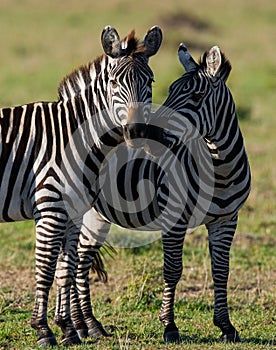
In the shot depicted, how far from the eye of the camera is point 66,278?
22.8 feet

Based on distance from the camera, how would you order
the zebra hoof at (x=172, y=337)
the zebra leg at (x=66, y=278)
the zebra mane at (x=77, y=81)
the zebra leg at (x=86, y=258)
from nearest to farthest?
1. the zebra mane at (x=77, y=81)
2. the zebra hoof at (x=172, y=337)
3. the zebra leg at (x=66, y=278)
4. the zebra leg at (x=86, y=258)

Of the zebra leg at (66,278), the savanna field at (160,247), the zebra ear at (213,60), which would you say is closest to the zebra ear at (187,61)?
the zebra ear at (213,60)

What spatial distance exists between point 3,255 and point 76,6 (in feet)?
107

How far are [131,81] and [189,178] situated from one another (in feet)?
3.91

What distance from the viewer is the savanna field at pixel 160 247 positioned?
23.7 ft

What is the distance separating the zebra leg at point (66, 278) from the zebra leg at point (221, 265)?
1.22m

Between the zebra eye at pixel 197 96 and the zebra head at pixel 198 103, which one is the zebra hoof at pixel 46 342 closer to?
the zebra head at pixel 198 103

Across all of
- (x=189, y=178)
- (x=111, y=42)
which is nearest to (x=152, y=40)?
(x=111, y=42)

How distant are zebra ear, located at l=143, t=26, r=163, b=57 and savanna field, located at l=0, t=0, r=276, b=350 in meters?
2.30

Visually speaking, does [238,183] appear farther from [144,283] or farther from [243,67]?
[243,67]

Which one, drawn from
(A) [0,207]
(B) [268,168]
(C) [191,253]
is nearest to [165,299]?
(A) [0,207]

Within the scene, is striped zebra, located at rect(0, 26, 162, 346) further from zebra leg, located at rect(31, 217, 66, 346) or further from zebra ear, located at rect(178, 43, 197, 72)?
zebra ear, located at rect(178, 43, 197, 72)

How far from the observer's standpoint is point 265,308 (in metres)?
8.03

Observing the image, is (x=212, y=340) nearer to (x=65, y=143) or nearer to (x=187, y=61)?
(x=65, y=143)
